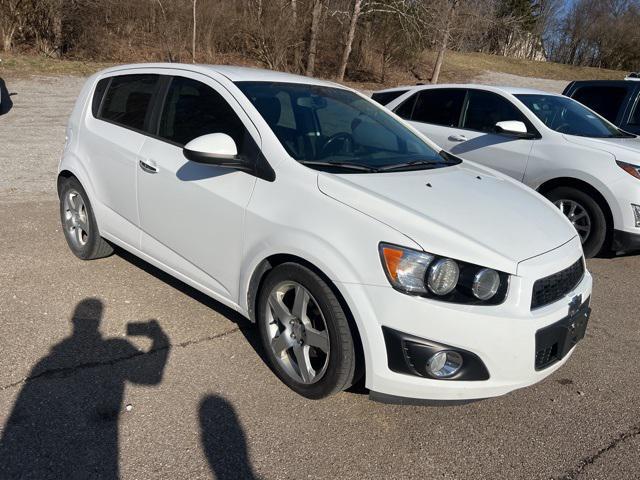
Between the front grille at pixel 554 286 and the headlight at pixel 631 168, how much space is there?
2.79m

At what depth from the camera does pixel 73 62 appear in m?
20.5

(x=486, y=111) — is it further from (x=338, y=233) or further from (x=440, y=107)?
(x=338, y=233)

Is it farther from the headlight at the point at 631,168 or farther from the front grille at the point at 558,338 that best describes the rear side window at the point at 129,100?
the headlight at the point at 631,168

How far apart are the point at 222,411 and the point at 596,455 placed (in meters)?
1.90

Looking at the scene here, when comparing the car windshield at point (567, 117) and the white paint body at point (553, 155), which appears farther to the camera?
the car windshield at point (567, 117)

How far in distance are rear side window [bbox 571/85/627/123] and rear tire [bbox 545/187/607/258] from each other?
10.1 feet

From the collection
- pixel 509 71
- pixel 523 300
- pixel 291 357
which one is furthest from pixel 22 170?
pixel 509 71

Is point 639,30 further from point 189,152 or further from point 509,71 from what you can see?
point 189,152

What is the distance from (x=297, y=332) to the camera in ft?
10.0

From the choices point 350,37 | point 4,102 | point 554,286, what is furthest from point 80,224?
point 350,37

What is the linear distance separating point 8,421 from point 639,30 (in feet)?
172

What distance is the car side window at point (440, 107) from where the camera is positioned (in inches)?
269

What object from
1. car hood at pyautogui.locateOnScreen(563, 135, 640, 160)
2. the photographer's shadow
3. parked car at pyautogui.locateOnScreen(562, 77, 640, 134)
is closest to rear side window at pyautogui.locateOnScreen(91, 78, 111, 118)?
the photographer's shadow

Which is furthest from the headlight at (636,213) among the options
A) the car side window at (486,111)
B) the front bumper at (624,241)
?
the car side window at (486,111)
